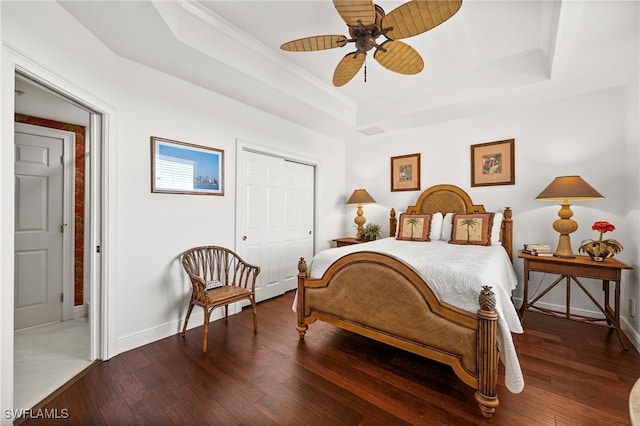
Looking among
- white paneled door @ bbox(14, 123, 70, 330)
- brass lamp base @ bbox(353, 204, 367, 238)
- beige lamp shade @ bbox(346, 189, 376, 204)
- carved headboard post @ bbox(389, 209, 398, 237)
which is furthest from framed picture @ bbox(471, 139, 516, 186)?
white paneled door @ bbox(14, 123, 70, 330)

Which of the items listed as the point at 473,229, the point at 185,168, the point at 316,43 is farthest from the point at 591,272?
the point at 185,168

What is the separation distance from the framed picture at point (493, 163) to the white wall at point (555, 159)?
6cm

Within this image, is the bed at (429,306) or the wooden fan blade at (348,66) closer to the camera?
the bed at (429,306)

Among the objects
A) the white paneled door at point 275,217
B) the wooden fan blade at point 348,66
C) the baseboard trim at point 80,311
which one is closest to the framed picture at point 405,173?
the white paneled door at point 275,217

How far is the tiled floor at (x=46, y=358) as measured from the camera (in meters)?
1.78

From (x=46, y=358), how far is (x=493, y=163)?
→ 4983 mm

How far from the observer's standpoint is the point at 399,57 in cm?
Answer: 210

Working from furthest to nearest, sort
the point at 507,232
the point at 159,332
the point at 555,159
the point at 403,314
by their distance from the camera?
1. the point at 507,232
2. the point at 555,159
3. the point at 159,332
4. the point at 403,314

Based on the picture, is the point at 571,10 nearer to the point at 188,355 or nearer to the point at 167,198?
the point at 167,198

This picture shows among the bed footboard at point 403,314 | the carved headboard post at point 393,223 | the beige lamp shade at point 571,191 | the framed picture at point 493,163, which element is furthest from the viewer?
the carved headboard post at point 393,223

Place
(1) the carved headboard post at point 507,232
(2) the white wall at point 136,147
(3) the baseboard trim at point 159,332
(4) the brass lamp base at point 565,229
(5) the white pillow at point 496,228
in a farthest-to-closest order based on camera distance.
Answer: (1) the carved headboard post at point 507,232, (5) the white pillow at point 496,228, (4) the brass lamp base at point 565,229, (3) the baseboard trim at point 159,332, (2) the white wall at point 136,147

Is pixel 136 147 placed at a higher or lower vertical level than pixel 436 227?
higher

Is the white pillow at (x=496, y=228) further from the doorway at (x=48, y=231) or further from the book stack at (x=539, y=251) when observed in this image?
the doorway at (x=48, y=231)

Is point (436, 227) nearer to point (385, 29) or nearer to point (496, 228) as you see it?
point (496, 228)
